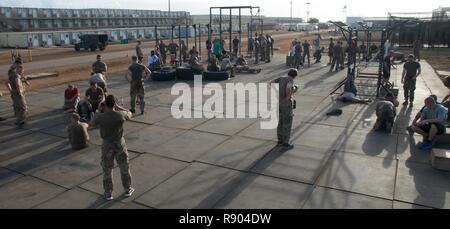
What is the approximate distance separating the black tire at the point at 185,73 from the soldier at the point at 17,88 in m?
8.37

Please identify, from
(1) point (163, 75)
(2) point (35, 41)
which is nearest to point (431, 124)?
(1) point (163, 75)

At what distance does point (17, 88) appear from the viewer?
428 inches

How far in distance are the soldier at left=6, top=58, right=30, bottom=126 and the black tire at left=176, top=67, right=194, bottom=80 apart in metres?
8.37

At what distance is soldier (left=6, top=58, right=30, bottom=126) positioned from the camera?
1073 cm

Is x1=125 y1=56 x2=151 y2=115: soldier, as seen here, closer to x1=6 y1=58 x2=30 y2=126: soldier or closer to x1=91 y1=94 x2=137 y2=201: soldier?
x1=6 y1=58 x2=30 y2=126: soldier

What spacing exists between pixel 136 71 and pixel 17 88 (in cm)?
340

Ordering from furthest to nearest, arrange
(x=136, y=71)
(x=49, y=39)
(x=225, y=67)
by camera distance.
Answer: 1. (x=49, y=39)
2. (x=225, y=67)
3. (x=136, y=71)

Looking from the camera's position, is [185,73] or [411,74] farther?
[185,73]

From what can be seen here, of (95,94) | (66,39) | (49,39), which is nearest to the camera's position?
(95,94)

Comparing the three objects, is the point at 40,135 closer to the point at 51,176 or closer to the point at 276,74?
the point at 51,176

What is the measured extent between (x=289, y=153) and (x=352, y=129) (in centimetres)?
266

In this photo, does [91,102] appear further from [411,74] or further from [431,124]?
[411,74]

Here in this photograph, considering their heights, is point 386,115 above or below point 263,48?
below
